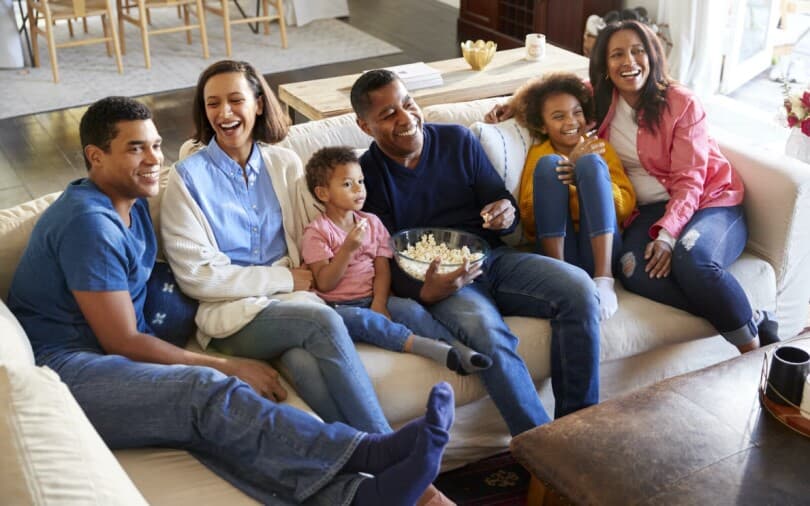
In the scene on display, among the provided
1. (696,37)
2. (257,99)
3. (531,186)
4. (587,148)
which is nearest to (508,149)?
(531,186)

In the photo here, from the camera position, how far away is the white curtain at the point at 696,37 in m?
4.86

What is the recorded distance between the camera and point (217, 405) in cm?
189

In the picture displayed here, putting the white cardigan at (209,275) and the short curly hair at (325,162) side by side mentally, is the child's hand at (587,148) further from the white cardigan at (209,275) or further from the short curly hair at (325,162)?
the white cardigan at (209,275)

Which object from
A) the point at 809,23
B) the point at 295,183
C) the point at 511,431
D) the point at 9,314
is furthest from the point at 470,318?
the point at 809,23

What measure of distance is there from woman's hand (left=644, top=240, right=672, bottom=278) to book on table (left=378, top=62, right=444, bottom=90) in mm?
1413

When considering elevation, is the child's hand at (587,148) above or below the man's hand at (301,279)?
above

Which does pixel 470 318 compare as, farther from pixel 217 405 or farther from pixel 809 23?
pixel 809 23

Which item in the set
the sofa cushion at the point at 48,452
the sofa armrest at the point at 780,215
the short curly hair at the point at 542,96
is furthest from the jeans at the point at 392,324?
the sofa armrest at the point at 780,215

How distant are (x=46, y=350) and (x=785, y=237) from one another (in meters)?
1.94

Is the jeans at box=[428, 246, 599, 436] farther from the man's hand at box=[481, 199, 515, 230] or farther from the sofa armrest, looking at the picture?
the sofa armrest

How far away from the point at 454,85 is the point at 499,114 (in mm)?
877

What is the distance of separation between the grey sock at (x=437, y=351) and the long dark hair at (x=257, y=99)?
2.15 feet

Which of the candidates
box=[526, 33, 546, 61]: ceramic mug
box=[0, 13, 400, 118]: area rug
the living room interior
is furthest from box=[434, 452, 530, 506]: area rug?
box=[0, 13, 400, 118]: area rug

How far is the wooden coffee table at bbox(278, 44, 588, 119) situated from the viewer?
356 cm
